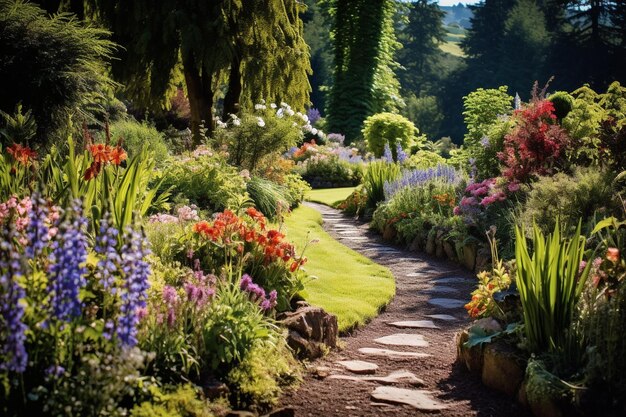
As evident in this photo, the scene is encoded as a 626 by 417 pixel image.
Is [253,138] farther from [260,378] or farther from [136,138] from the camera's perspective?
[260,378]

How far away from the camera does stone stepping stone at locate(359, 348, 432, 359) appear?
4.61 m

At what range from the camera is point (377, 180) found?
11.4 meters

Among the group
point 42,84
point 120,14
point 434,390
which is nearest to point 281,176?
point 120,14

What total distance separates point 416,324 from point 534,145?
124 inches

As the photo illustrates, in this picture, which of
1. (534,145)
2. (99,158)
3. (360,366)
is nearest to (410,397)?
(360,366)

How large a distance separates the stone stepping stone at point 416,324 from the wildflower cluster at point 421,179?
16.2ft

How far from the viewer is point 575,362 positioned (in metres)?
3.55

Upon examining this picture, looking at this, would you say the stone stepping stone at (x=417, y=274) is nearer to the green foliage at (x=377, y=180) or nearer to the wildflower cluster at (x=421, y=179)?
the wildflower cluster at (x=421, y=179)

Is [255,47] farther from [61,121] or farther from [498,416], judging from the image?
[498,416]

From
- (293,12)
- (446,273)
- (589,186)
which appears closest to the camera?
(589,186)

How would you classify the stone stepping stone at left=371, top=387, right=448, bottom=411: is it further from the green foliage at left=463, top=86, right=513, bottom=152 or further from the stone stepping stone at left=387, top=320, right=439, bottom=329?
the green foliage at left=463, top=86, right=513, bottom=152

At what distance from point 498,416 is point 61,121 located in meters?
5.17

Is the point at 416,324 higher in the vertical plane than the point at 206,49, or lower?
lower

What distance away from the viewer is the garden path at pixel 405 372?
3.67 metres
